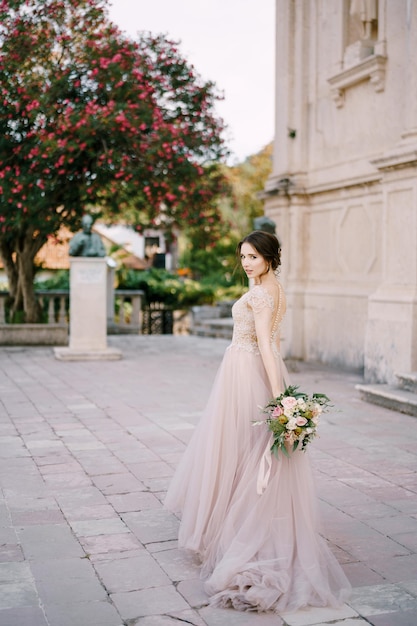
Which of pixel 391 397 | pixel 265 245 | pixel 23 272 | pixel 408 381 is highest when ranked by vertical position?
pixel 23 272

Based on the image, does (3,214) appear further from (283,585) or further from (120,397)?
(283,585)

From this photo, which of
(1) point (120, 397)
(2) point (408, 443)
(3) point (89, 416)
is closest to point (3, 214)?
(1) point (120, 397)

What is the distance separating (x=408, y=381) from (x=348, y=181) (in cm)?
398

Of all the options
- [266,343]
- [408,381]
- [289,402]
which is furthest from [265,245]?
[408,381]

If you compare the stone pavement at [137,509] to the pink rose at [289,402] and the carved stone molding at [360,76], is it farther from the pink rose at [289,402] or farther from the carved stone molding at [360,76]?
the carved stone molding at [360,76]

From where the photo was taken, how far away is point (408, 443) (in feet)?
22.2

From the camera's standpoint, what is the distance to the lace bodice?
12.7ft

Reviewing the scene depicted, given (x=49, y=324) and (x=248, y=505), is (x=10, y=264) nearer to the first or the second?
(x=49, y=324)

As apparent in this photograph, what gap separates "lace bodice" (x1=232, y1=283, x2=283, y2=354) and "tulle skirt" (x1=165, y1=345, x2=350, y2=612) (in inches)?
2.3

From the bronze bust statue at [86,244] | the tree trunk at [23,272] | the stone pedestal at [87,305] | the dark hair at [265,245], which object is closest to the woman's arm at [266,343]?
the dark hair at [265,245]

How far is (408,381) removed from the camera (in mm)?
8742

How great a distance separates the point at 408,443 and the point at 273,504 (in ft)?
11.2

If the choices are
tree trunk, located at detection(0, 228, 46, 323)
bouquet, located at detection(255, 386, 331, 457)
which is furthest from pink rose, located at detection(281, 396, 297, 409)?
tree trunk, located at detection(0, 228, 46, 323)

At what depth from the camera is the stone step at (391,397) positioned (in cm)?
816
